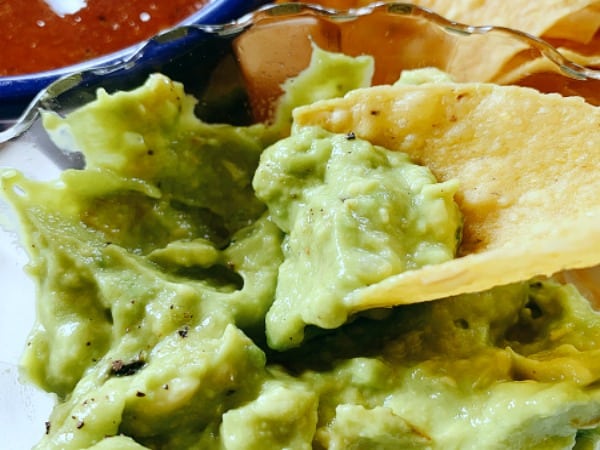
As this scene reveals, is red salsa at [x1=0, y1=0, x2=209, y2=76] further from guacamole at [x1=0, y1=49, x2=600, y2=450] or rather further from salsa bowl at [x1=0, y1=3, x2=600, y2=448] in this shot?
guacamole at [x1=0, y1=49, x2=600, y2=450]

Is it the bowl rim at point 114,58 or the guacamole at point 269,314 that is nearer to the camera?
the guacamole at point 269,314

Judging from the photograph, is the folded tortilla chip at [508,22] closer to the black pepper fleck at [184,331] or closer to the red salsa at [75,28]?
the red salsa at [75,28]

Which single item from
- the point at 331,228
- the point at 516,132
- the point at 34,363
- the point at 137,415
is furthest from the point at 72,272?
the point at 516,132

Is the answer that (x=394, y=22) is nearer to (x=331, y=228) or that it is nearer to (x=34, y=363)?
(x=331, y=228)

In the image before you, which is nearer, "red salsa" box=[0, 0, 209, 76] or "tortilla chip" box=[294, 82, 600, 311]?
"tortilla chip" box=[294, 82, 600, 311]

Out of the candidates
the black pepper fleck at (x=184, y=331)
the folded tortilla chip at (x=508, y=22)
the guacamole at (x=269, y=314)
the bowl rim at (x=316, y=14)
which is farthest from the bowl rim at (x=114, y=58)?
the black pepper fleck at (x=184, y=331)

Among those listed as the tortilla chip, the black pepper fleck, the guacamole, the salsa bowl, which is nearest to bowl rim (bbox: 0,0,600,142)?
the salsa bowl

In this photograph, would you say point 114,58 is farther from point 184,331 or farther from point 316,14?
point 184,331
